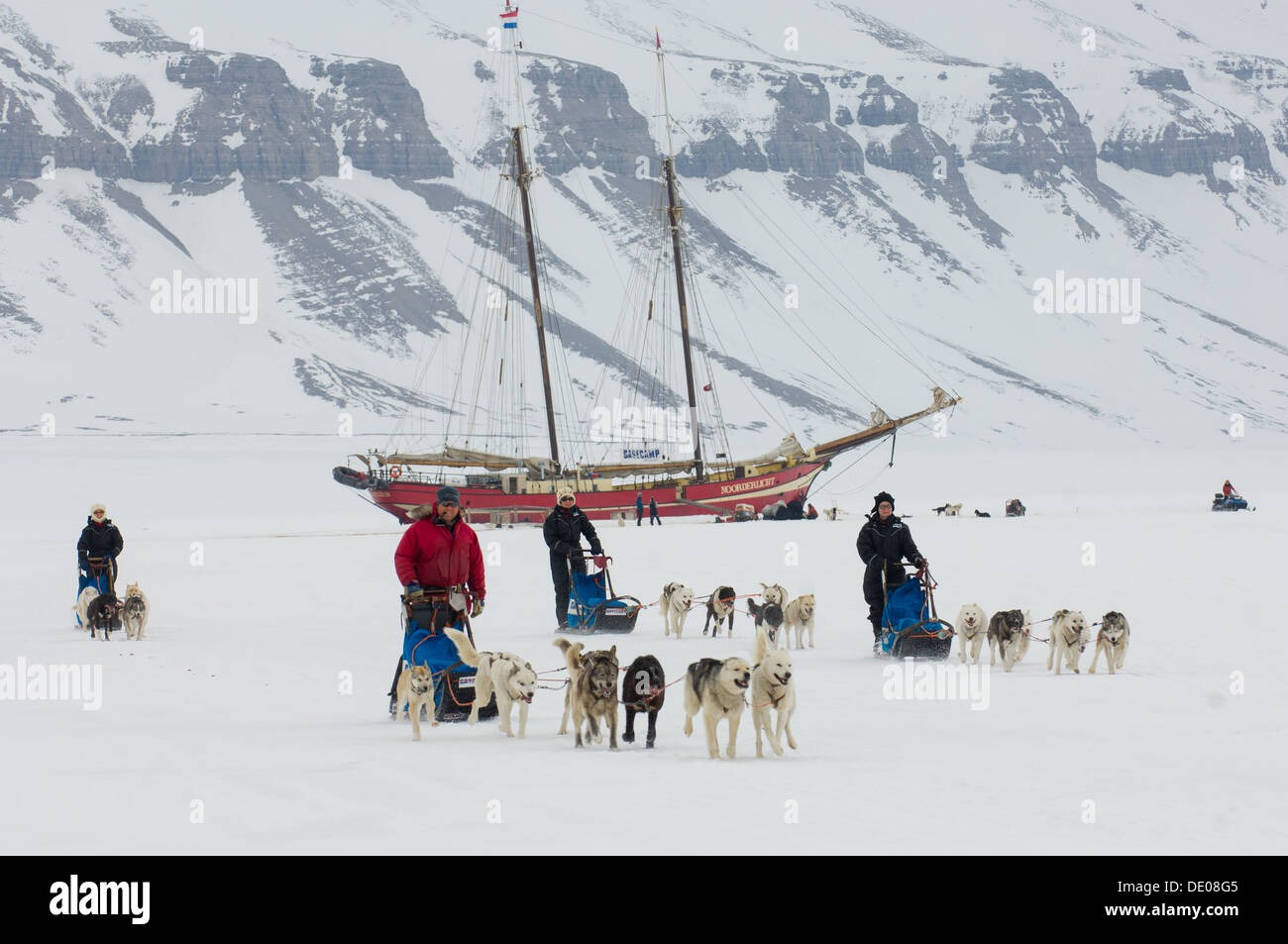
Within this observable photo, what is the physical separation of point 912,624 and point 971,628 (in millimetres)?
763

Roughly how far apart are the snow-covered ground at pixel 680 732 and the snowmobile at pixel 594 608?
1.46 ft

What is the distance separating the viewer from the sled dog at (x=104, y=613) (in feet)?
62.8

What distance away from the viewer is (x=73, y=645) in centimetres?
1834

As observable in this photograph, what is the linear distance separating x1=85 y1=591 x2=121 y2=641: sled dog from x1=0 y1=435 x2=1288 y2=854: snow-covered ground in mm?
564

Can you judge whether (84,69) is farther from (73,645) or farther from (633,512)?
(73,645)

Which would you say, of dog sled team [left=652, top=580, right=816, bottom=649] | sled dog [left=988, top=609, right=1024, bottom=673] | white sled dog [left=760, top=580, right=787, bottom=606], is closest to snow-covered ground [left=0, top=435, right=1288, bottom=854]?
dog sled team [left=652, top=580, right=816, bottom=649]

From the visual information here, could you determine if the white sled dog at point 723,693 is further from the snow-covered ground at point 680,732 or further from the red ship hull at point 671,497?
the red ship hull at point 671,497

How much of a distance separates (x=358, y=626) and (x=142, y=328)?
435ft

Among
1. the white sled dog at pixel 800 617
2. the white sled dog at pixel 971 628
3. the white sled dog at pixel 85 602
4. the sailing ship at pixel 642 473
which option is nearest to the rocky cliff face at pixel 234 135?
the sailing ship at pixel 642 473

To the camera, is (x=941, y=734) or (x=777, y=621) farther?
(x=777, y=621)

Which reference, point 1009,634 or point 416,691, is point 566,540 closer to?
point 1009,634

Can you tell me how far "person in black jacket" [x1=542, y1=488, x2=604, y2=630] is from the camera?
18.0 m

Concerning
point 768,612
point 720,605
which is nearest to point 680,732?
point 768,612
